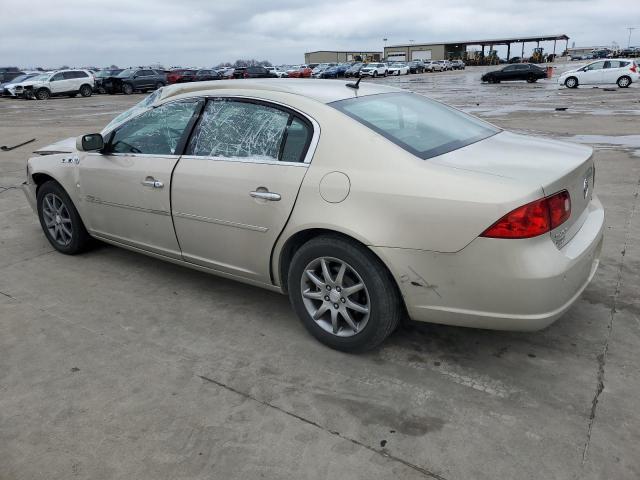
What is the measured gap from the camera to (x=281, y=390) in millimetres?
2799

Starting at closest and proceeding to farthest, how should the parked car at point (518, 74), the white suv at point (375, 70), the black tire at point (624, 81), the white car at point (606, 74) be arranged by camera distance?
the white car at point (606, 74) → the black tire at point (624, 81) → the parked car at point (518, 74) → the white suv at point (375, 70)

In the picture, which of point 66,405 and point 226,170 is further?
point 226,170

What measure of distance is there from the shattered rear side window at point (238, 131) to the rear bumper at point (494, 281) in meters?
1.03

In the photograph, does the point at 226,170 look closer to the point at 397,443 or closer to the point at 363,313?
the point at 363,313

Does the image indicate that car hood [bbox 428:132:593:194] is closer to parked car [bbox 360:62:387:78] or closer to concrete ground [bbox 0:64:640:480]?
concrete ground [bbox 0:64:640:480]

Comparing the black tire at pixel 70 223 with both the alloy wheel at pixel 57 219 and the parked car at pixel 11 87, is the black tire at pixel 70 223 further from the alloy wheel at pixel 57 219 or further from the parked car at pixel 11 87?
the parked car at pixel 11 87

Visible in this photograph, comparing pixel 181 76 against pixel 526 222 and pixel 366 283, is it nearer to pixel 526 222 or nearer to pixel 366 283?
pixel 366 283

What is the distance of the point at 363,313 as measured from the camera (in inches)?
117

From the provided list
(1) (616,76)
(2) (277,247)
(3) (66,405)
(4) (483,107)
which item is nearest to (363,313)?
(2) (277,247)

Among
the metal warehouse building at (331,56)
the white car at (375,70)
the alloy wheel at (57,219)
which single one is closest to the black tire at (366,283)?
the alloy wheel at (57,219)

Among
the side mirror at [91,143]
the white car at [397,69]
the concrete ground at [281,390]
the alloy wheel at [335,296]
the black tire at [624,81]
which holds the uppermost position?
the side mirror at [91,143]

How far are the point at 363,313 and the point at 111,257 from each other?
280cm

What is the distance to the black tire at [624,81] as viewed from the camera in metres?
27.9

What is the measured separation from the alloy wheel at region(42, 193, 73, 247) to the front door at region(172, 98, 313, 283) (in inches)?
64.2
